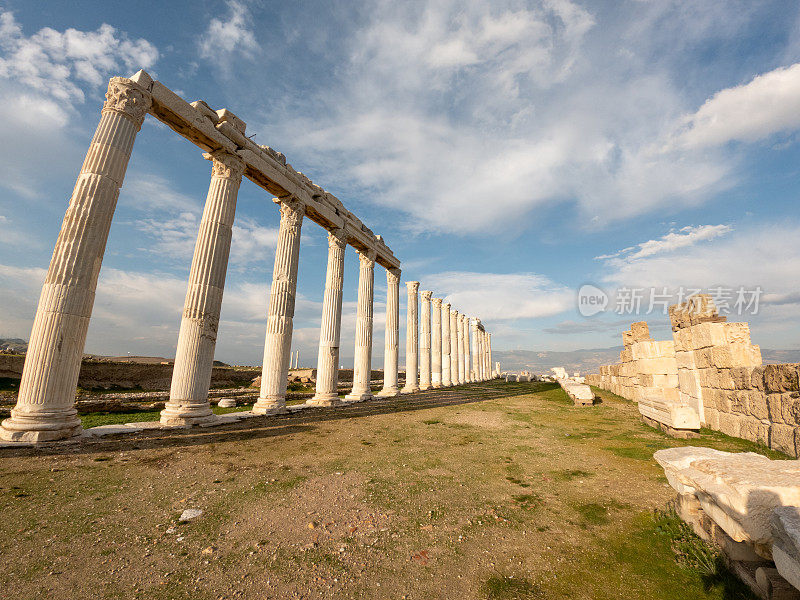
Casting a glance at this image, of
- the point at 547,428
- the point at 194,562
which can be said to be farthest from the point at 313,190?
the point at 194,562

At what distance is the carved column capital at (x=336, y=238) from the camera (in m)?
17.8

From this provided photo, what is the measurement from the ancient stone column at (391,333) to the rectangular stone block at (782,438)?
53.1 ft

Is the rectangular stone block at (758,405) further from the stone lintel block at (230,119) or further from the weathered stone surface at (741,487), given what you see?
the stone lintel block at (230,119)

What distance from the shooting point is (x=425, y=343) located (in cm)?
2948

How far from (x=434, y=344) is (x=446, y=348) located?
290 centimetres

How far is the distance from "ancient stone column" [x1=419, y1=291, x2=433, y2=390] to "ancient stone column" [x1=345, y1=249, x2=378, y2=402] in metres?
9.85

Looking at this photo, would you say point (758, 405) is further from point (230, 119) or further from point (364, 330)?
point (230, 119)

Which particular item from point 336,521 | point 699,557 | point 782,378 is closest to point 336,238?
point 336,521

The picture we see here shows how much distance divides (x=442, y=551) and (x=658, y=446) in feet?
22.7

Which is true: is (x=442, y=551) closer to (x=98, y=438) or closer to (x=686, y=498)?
(x=686, y=498)

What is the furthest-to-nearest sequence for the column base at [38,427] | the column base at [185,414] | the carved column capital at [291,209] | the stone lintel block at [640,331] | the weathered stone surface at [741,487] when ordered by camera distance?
the stone lintel block at [640,331]
the carved column capital at [291,209]
the column base at [185,414]
the column base at [38,427]
the weathered stone surface at [741,487]

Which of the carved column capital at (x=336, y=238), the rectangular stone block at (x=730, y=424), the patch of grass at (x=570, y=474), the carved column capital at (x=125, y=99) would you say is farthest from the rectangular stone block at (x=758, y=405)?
the carved column capital at (x=125, y=99)

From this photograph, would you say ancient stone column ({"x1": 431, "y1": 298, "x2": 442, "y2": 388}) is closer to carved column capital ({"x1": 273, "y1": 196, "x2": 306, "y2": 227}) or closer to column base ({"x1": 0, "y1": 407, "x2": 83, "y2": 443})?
carved column capital ({"x1": 273, "y1": 196, "x2": 306, "y2": 227})

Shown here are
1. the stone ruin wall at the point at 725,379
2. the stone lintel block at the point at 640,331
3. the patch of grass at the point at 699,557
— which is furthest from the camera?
the stone lintel block at the point at 640,331
